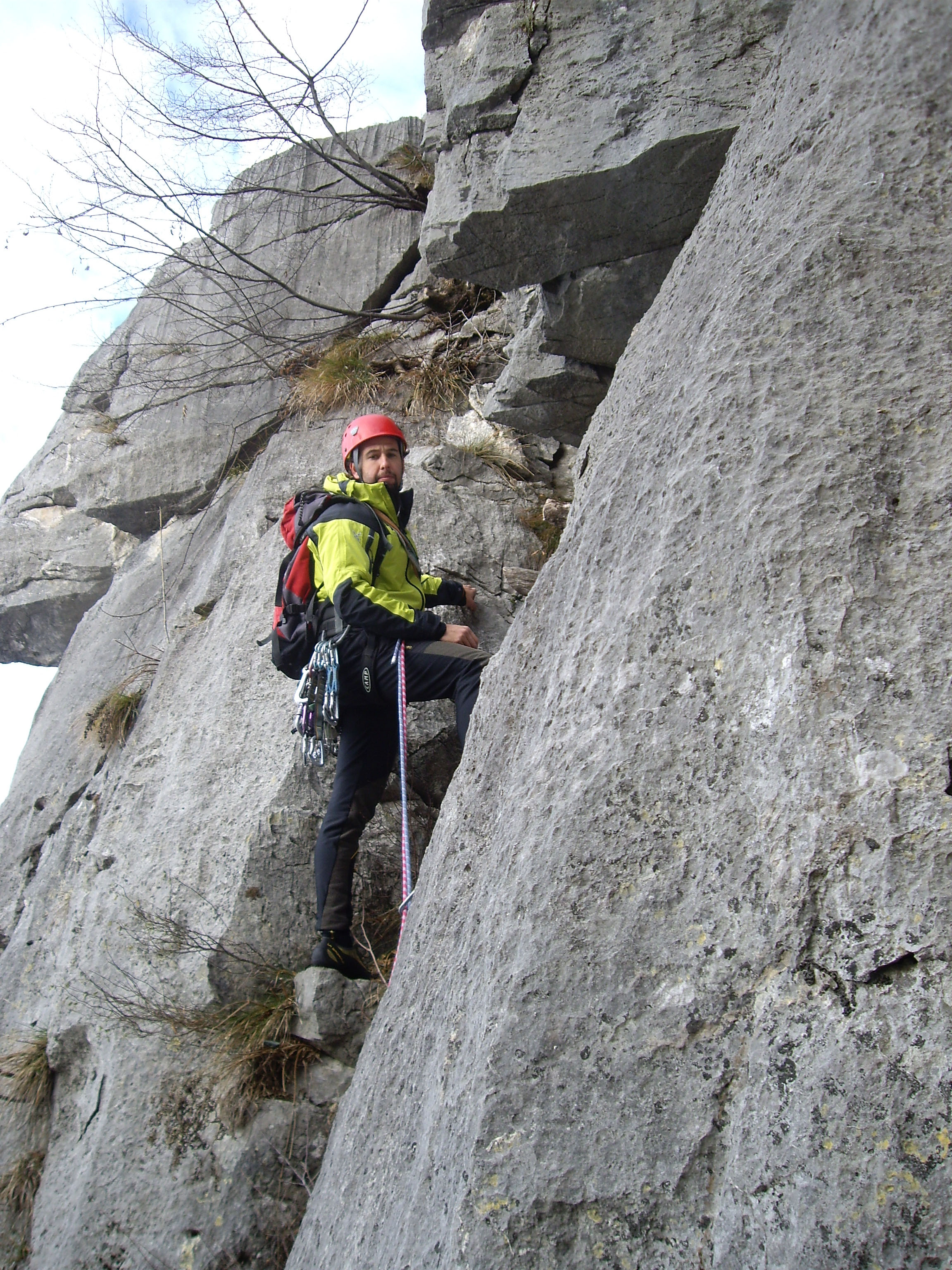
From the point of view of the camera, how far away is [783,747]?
5.83ft

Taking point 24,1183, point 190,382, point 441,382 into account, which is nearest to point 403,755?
point 24,1183

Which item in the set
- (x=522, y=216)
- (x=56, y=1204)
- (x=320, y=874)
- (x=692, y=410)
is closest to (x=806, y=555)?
(x=692, y=410)

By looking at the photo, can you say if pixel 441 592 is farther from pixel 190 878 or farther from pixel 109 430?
pixel 109 430

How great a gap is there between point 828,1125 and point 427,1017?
42.1 inches

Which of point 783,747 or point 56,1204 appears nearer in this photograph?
point 783,747

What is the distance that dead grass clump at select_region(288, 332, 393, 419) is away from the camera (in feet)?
21.9

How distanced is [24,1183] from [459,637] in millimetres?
2988

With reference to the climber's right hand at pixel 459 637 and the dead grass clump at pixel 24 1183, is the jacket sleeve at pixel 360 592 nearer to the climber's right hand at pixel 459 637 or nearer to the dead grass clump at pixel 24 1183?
the climber's right hand at pixel 459 637

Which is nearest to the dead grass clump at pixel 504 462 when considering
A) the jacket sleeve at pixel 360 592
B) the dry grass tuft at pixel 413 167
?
A: the jacket sleeve at pixel 360 592

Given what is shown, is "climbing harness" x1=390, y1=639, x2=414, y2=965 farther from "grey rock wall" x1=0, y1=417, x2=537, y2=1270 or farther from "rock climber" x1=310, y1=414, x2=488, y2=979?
"grey rock wall" x1=0, y1=417, x2=537, y2=1270

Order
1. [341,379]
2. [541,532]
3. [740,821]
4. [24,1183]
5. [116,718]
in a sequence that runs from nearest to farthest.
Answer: [740,821] → [24,1183] → [541,532] → [116,718] → [341,379]

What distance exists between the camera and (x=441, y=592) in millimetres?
4402

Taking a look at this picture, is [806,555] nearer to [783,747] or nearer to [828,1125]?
[783,747]

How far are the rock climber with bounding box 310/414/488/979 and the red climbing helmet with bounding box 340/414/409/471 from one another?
33 cm
